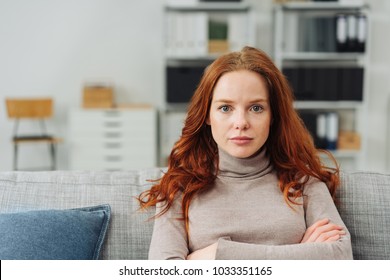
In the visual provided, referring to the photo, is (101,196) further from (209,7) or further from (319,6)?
(319,6)

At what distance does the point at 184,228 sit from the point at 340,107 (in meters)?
3.76

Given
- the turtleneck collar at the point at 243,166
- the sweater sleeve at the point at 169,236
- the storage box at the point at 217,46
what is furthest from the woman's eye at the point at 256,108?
the storage box at the point at 217,46

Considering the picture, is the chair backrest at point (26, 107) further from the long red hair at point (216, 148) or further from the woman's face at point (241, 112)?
the woman's face at point (241, 112)

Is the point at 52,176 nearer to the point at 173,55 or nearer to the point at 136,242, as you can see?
the point at 136,242

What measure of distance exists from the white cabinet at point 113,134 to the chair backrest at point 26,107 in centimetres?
29

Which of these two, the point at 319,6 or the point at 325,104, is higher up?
the point at 319,6

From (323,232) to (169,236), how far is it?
38 centimetres

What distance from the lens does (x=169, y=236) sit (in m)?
1.49

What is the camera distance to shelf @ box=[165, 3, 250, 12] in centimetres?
491

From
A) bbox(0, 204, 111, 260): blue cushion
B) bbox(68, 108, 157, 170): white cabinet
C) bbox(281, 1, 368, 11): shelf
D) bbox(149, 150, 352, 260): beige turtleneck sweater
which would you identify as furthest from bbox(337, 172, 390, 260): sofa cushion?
bbox(281, 1, 368, 11): shelf

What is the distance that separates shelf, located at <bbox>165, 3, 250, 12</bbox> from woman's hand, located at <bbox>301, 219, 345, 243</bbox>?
12.0 feet

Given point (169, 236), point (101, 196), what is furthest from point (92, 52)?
point (169, 236)

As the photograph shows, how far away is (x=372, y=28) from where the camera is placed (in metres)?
5.23
